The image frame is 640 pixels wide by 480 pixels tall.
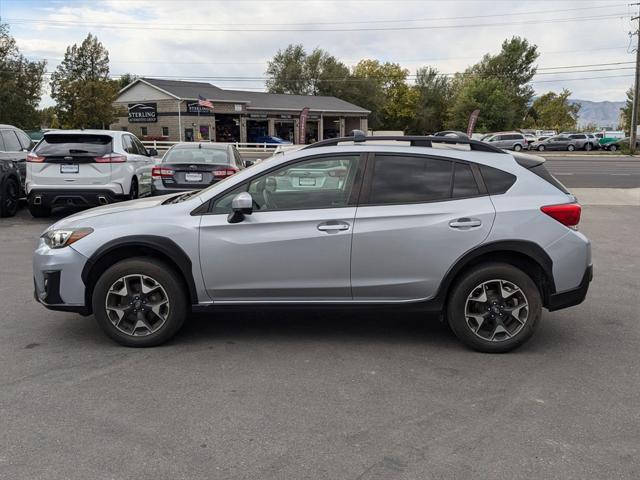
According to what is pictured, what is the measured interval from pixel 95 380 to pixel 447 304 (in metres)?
2.72

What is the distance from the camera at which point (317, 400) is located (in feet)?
12.9

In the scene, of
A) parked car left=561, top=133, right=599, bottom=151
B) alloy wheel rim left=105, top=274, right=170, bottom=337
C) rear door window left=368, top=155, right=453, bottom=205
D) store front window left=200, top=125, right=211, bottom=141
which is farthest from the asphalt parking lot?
parked car left=561, top=133, right=599, bottom=151

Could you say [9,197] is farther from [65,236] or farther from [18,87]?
[18,87]

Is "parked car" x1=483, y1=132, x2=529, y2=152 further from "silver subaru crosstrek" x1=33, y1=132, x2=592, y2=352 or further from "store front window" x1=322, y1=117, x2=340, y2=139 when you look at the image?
"silver subaru crosstrek" x1=33, y1=132, x2=592, y2=352

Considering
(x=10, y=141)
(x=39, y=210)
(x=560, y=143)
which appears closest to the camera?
(x=39, y=210)

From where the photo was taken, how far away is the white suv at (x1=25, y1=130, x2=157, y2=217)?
424 inches

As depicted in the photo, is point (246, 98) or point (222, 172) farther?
point (246, 98)

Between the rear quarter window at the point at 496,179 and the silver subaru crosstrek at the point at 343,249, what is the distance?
0.04 ft

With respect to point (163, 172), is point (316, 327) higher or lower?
lower

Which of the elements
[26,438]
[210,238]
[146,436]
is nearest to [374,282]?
[210,238]

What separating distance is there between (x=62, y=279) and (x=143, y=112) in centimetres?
5636

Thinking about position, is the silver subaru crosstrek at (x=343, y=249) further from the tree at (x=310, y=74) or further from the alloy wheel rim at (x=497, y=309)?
the tree at (x=310, y=74)

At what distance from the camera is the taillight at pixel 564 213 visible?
15.5ft

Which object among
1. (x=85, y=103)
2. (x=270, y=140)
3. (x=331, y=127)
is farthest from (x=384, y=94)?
(x=85, y=103)
